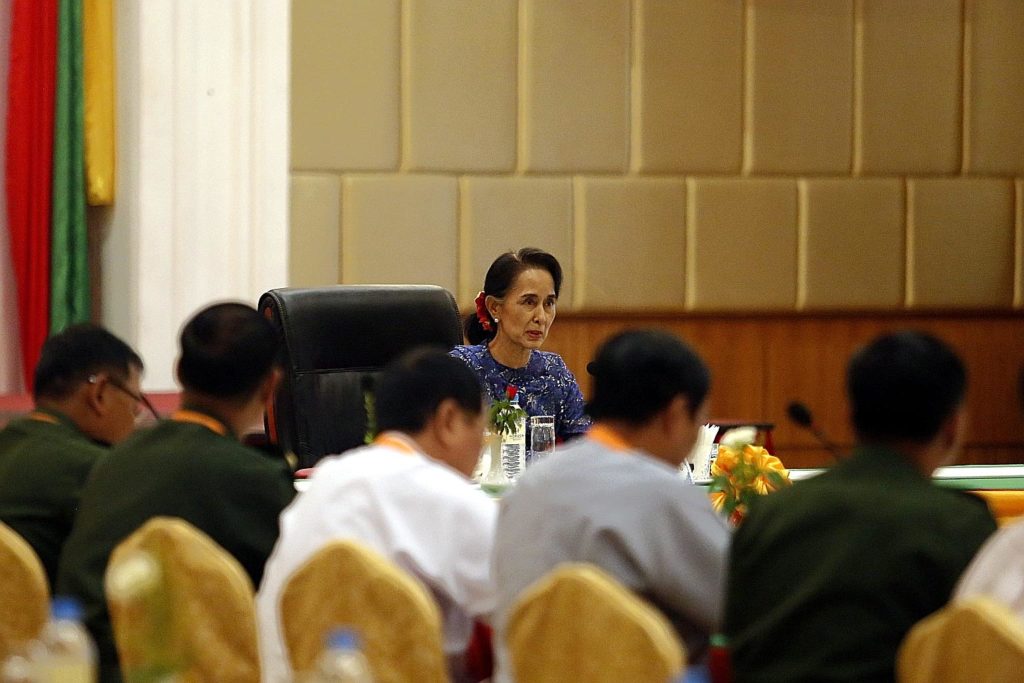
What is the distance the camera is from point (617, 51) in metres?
6.38

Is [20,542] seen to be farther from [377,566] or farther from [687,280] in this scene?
[687,280]

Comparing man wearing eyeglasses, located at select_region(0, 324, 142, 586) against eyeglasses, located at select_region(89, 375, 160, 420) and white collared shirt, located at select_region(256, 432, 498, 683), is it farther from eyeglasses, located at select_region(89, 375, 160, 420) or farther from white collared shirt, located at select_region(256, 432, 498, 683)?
white collared shirt, located at select_region(256, 432, 498, 683)

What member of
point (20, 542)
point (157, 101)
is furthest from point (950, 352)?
point (157, 101)

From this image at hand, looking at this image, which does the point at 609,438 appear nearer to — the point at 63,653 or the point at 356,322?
the point at 63,653

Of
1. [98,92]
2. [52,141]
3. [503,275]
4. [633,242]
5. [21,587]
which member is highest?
[98,92]

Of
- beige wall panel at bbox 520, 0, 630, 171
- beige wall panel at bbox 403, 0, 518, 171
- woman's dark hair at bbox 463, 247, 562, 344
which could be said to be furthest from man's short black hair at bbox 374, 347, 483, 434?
beige wall panel at bbox 520, 0, 630, 171

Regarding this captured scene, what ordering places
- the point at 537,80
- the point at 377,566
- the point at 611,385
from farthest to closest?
the point at 537,80 < the point at 611,385 < the point at 377,566

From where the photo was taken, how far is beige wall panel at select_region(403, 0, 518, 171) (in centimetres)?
615

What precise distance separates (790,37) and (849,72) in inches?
12.5

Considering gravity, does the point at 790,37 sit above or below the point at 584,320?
above

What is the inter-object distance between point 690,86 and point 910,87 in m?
1.03

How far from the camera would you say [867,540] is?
1916 mm

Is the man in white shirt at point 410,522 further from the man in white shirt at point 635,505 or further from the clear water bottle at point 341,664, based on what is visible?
the clear water bottle at point 341,664

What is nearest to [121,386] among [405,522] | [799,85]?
[405,522]
